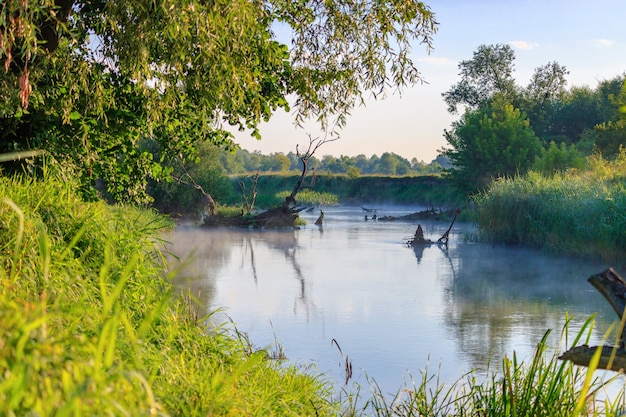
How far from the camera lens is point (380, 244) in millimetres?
22844

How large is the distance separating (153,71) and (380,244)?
14.7 meters

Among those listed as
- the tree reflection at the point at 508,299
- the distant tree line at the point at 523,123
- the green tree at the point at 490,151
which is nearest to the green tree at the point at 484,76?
the distant tree line at the point at 523,123

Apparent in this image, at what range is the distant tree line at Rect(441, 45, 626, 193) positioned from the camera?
36875 mm

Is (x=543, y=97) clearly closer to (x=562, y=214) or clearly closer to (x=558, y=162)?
(x=558, y=162)

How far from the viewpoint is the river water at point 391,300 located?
8945 millimetres

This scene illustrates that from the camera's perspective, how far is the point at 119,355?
3.63 m

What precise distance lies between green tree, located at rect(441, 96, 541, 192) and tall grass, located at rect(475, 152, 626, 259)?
41.8 feet

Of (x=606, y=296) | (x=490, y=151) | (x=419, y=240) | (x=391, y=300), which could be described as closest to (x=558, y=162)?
(x=490, y=151)

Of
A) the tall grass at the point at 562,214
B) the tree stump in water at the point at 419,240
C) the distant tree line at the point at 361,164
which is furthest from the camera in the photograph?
the distant tree line at the point at 361,164

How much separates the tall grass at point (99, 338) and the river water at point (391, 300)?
55cm

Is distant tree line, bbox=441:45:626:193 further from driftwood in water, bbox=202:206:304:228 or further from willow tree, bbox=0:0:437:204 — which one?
willow tree, bbox=0:0:437:204

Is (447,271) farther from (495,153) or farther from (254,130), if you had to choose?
(495,153)

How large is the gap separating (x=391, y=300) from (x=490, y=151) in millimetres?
25491

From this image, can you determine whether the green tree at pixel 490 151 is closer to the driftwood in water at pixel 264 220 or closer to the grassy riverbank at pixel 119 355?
the driftwood in water at pixel 264 220
